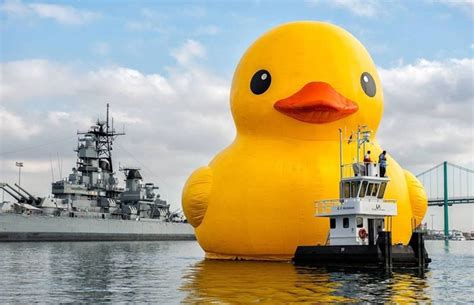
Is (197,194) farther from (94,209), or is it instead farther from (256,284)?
(94,209)

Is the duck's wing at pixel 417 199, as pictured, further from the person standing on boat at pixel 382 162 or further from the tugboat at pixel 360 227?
the person standing on boat at pixel 382 162

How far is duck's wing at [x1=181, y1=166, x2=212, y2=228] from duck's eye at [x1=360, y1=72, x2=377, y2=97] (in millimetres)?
6740

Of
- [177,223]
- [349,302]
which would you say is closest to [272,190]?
[349,302]

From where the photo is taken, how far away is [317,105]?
23.6 metres

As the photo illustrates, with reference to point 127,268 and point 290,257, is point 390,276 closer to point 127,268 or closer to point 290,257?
point 290,257

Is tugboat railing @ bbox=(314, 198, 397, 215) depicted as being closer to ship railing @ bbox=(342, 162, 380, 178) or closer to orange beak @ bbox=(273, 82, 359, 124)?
ship railing @ bbox=(342, 162, 380, 178)

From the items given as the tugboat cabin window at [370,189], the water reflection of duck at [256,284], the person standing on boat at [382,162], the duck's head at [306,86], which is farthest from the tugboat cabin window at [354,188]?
the water reflection of duck at [256,284]

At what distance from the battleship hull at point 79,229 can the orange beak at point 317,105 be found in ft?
136

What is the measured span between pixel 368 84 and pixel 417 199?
15.7ft

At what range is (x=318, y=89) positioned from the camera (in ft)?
78.7

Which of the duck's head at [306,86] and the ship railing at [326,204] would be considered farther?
the duck's head at [306,86]

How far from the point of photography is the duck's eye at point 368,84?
2551 cm

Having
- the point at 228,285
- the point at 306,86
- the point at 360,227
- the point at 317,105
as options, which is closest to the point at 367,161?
the point at 360,227

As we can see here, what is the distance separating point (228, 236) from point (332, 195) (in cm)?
413
